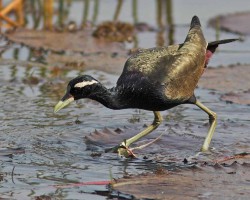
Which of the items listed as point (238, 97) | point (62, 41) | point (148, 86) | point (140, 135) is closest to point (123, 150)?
point (140, 135)

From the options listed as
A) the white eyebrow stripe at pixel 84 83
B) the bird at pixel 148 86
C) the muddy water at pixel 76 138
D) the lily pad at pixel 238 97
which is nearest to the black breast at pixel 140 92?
the bird at pixel 148 86

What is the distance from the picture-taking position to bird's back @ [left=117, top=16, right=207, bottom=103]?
6.98 meters

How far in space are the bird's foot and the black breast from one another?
0.33 m

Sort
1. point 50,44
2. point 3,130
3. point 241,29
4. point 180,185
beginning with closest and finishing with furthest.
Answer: point 180,185, point 3,130, point 50,44, point 241,29

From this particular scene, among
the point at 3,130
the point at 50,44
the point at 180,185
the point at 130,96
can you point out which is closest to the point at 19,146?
the point at 3,130

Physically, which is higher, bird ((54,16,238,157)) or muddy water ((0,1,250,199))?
bird ((54,16,238,157))

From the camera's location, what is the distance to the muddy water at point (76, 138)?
623cm

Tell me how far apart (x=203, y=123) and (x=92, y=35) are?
4.66 metres

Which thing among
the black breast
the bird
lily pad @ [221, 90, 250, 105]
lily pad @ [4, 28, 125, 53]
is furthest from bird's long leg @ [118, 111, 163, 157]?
lily pad @ [4, 28, 125, 53]

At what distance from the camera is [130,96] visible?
696 cm

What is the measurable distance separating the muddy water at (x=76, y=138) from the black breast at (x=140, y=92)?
0.40 meters

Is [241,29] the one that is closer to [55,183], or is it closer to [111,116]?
[111,116]

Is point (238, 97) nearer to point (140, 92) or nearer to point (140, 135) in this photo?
point (140, 135)

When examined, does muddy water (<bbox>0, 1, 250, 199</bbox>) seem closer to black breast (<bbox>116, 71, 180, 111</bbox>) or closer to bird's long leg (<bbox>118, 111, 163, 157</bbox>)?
bird's long leg (<bbox>118, 111, 163, 157</bbox>)
